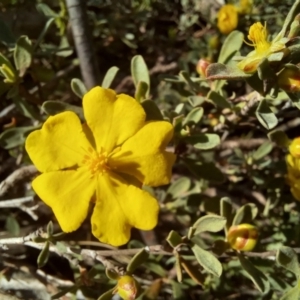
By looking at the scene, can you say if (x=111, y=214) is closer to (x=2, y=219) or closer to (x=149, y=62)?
(x=2, y=219)

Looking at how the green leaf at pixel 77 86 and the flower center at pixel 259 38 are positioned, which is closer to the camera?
the flower center at pixel 259 38

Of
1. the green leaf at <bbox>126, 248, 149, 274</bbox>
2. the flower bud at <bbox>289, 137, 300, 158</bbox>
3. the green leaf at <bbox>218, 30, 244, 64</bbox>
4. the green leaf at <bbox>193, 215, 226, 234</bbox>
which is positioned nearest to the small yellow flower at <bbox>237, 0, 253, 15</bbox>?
the green leaf at <bbox>218, 30, 244, 64</bbox>

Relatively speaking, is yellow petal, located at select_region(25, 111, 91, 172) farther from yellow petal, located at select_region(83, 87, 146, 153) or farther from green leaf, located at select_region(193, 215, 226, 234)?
green leaf, located at select_region(193, 215, 226, 234)

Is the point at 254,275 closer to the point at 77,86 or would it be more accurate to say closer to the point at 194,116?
the point at 194,116

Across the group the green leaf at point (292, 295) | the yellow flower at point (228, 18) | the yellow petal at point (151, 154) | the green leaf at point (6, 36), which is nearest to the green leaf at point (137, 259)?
the yellow petal at point (151, 154)

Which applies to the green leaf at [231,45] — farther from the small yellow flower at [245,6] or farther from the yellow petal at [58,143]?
the yellow petal at [58,143]

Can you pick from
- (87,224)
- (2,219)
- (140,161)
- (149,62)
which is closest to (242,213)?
(140,161)

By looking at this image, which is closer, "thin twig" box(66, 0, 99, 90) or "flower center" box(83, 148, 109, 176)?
"flower center" box(83, 148, 109, 176)
